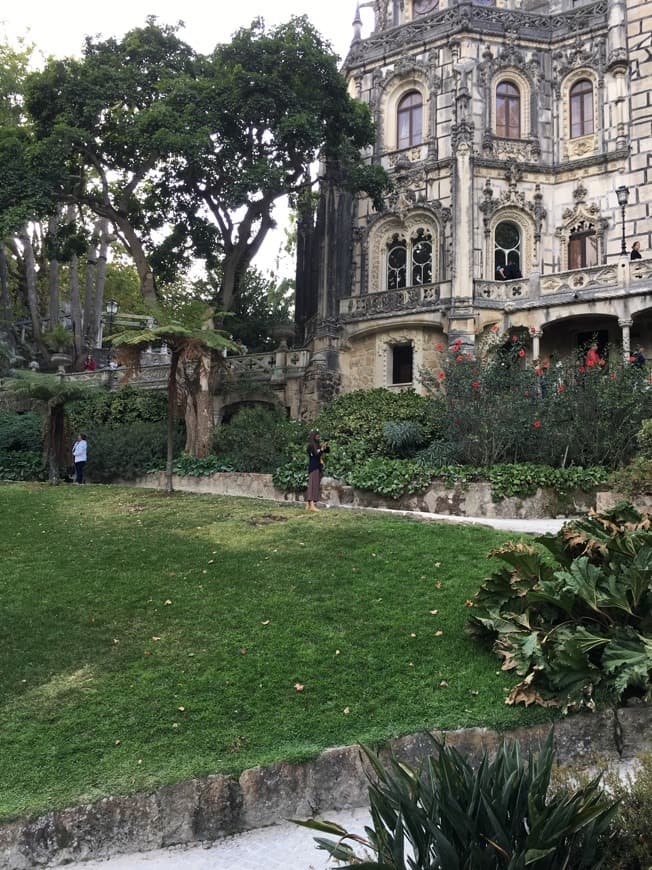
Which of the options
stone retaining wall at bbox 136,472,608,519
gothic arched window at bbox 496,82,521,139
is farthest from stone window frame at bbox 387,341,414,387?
stone retaining wall at bbox 136,472,608,519

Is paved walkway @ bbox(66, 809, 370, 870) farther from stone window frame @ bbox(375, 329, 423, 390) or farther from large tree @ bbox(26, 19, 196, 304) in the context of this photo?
stone window frame @ bbox(375, 329, 423, 390)

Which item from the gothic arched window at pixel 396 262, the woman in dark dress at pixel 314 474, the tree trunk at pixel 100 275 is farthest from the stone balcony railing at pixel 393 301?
the tree trunk at pixel 100 275

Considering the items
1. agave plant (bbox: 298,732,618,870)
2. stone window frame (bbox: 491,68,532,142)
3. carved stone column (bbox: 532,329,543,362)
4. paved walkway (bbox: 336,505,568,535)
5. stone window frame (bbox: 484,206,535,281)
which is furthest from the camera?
stone window frame (bbox: 491,68,532,142)

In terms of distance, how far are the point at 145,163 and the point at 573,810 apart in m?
23.0

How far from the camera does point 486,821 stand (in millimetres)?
3627

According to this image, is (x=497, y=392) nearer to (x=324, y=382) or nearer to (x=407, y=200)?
(x=324, y=382)

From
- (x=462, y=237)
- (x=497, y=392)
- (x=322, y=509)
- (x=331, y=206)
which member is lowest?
(x=322, y=509)

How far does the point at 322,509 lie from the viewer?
48.0 ft

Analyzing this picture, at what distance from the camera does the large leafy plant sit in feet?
19.8

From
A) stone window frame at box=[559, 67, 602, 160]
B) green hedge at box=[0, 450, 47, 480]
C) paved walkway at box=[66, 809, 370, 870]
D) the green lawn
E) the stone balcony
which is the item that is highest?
stone window frame at box=[559, 67, 602, 160]

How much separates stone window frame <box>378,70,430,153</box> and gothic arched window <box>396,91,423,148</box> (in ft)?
0.36

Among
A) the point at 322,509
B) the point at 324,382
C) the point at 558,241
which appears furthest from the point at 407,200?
the point at 322,509

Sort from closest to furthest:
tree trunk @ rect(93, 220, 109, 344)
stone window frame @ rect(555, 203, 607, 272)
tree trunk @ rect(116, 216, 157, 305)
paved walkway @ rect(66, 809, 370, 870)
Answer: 1. paved walkway @ rect(66, 809, 370, 870)
2. tree trunk @ rect(116, 216, 157, 305)
3. stone window frame @ rect(555, 203, 607, 272)
4. tree trunk @ rect(93, 220, 109, 344)

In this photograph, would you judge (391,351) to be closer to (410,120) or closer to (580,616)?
(410,120)
